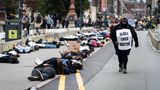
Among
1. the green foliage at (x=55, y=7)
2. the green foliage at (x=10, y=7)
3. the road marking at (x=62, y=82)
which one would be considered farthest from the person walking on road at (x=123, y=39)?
the green foliage at (x=55, y=7)

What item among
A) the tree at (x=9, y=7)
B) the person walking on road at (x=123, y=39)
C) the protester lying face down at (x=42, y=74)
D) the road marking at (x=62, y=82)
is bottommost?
the road marking at (x=62, y=82)

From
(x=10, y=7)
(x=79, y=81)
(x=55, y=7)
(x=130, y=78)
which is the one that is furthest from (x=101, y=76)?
(x=55, y=7)

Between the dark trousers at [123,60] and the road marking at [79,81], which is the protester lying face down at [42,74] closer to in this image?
the road marking at [79,81]

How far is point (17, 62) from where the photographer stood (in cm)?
2142

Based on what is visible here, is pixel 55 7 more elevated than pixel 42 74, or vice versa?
pixel 55 7

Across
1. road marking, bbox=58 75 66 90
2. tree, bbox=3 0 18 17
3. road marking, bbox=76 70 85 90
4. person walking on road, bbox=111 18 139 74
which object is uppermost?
tree, bbox=3 0 18 17

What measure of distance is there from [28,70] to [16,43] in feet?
32.3

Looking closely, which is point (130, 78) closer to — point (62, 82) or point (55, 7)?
point (62, 82)

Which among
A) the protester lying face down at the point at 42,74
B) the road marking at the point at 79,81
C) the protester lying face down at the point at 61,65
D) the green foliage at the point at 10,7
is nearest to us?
the road marking at the point at 79,81

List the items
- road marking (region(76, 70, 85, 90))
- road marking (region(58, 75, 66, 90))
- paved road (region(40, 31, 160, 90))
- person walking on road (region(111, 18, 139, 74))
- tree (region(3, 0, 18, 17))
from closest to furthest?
road marking (region(58, 75, 66, 90)) → road marking (region(76, 70, 85, 90)) → paved road (region(40, 31, 160, 90)) → person walking on road (region(111, 18, 139, 74)) → tree (region(3, 0, 18, 17))

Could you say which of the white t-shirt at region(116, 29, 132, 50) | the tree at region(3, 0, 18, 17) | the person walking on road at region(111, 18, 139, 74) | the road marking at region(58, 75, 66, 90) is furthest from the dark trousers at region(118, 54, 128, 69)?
the tree at region(3, 0, 18, 17)

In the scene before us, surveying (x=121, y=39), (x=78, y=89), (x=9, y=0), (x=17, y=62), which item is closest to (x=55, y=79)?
(x=78, y=89)

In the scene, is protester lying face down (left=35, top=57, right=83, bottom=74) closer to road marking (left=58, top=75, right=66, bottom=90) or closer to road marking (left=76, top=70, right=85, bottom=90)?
road marking (left=76, top=70, right=85, bottom=90)

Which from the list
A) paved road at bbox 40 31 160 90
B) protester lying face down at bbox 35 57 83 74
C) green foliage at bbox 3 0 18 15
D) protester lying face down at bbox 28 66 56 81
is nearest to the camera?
paved road at bbox 40 31 160 90
